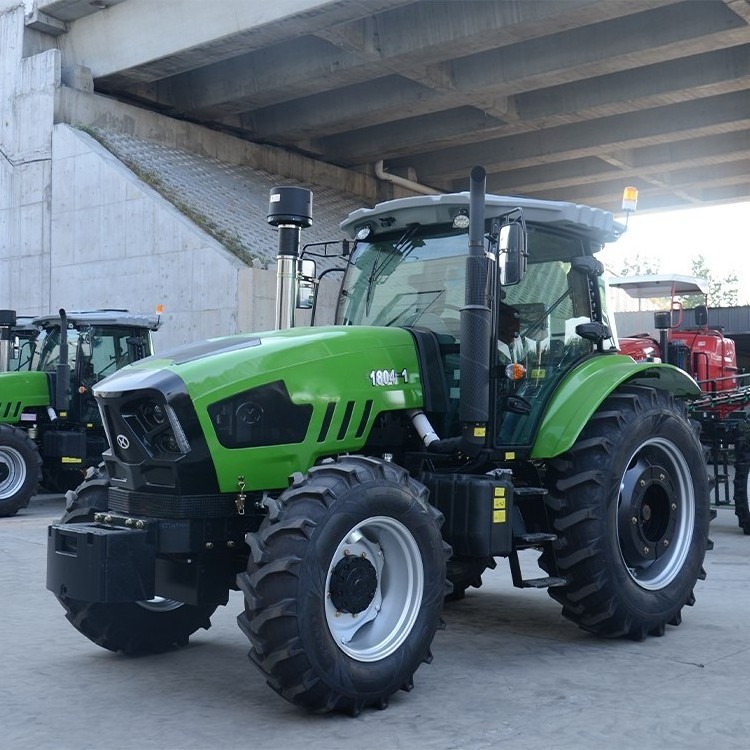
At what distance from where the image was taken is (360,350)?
547 cm

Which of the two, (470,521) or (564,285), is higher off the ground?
(564,285)

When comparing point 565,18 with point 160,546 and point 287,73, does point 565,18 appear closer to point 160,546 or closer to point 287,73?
point 287,73

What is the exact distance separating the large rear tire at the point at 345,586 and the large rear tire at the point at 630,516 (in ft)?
3.75

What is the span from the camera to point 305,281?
21.2 ft

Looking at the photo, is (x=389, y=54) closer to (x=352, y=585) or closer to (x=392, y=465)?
(x=392, y=465)

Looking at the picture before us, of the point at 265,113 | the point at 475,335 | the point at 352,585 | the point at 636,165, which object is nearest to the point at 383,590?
the point at 352,585

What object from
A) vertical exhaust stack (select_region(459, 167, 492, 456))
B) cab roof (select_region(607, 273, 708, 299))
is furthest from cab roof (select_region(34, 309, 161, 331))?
vertical exhaust stack (select_region(459, 167, 492, 456))

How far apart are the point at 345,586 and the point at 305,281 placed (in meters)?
2.26

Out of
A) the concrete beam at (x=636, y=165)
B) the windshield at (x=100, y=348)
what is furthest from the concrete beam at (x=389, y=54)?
the windshield at (x=100, y=348)

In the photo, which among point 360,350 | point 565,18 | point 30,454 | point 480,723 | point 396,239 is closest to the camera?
point 480,723

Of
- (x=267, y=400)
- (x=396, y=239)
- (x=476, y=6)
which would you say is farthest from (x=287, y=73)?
(x=267, y=400)

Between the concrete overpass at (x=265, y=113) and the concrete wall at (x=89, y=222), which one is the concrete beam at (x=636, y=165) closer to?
the concrete overpass at (x=265, y=113)

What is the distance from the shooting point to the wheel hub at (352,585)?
4.84 meters

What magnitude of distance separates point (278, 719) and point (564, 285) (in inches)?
127
